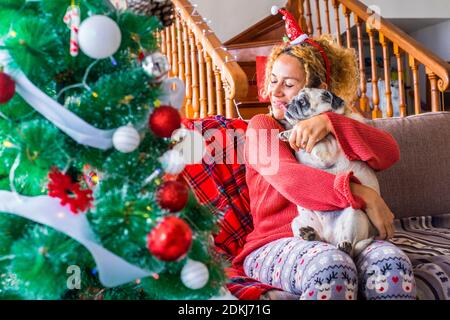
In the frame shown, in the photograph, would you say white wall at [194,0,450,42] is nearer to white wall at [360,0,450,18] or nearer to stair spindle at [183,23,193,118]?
white wall at [360,0,450,18]

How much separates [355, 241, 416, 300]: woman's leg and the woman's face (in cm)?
60

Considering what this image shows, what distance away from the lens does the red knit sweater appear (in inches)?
56.1

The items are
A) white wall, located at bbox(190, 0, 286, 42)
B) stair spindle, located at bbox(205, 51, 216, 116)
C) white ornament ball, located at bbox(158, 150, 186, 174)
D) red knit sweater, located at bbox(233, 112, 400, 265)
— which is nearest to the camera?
white ornament ball, located at bbox(158, 150, 186, 174)

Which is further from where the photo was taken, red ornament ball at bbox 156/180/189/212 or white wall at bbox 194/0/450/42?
white wall at bbox 194/0/450/42

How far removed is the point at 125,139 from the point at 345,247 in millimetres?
672

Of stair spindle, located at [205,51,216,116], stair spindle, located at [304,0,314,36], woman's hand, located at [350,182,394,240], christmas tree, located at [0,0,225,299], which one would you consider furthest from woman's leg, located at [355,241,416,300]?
stair spindle, located at [304,0,314,36]

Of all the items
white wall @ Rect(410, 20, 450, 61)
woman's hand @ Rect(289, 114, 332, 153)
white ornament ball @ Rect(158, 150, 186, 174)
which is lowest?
white ornament ball @ Rect(158, 150, 186, 174)

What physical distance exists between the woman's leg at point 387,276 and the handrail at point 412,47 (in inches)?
86.0

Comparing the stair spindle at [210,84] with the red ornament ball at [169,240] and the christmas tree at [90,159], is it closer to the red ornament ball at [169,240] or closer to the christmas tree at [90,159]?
the christmas tree at [90,159]

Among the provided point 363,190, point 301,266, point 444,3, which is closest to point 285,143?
point 363,190

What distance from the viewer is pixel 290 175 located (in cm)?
149

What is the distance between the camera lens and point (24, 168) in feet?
3.05
